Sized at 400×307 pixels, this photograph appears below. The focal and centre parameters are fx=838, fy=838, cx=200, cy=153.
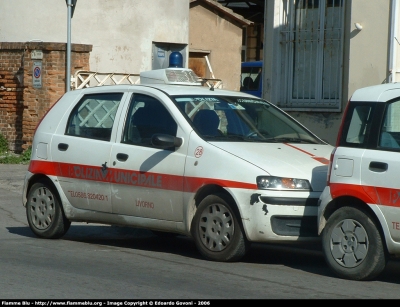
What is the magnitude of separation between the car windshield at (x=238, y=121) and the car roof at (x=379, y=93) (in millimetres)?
1303

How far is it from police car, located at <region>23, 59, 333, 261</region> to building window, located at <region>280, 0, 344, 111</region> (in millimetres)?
4311

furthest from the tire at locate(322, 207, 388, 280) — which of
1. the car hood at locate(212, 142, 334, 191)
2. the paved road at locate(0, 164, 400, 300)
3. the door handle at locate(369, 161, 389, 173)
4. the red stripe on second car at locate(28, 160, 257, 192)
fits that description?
the red stripe on second car at locate(28, 160, 257, 192)

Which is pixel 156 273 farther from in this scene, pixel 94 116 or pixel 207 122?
pixel 94 116

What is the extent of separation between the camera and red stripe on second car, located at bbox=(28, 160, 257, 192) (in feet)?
25.8

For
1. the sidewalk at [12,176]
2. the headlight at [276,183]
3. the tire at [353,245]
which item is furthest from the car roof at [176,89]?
the sidewalk at [12,176]

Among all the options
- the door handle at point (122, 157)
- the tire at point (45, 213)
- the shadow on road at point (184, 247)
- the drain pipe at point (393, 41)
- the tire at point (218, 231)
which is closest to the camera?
the tire at point (218, 231)

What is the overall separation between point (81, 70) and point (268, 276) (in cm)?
1262

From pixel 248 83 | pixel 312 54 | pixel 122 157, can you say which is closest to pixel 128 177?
pixel 122 157

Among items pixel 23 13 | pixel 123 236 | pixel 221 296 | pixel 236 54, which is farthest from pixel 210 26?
pixel 221 296

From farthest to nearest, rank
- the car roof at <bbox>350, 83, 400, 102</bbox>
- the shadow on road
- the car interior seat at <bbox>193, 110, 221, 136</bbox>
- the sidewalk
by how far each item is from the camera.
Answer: the sidewalk < the car interior seat at <bbox>193, 110, 221, 136</bbox> < the shadow on road < the car roof at <bbox>350, 83, 400, 102</bbox>

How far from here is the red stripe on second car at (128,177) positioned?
309 inches

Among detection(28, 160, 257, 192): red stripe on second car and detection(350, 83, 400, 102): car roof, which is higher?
detection(350, 83, 400, 102): car roof

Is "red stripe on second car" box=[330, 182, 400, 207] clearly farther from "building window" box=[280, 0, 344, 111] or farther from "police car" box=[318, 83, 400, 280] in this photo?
"building window" box=[280, 0, 344, 111]

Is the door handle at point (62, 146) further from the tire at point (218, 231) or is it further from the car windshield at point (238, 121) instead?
the tire at point (218, 231)
